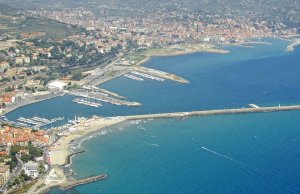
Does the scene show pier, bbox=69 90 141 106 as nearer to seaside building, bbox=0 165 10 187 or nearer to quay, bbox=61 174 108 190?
quay, bbox=61 174 108 190

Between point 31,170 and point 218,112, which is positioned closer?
point 31,170

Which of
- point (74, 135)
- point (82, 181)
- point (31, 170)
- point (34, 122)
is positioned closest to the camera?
point (82, 181)

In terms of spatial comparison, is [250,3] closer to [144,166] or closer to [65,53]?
[65,53]

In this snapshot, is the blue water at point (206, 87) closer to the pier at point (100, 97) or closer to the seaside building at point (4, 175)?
the pier at point (100, 97)

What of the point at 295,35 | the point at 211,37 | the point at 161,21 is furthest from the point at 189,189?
the point at 161,21

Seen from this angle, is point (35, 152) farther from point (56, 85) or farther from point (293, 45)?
point (293, 45)

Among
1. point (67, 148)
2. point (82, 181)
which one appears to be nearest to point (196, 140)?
point (67, 148)

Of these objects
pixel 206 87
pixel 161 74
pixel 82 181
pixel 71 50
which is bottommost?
pixel 82 181

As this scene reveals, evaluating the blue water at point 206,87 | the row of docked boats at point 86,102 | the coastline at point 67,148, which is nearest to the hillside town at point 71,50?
the coastline at point 67,148

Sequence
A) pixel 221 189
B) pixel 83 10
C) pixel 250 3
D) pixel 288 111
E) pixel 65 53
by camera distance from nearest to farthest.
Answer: pixel 221 189 < pixel 288 111 < pixel 65 53 < pixel 83 10 < pixel 250 3
